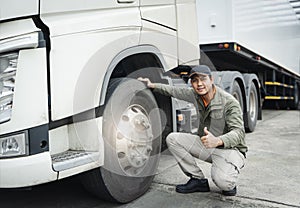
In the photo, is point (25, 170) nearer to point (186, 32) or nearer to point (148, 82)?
point (148, 82)

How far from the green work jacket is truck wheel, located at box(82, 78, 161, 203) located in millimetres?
349

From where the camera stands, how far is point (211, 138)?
132 inches

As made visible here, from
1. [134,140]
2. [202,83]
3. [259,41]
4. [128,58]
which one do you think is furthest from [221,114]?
[259,41]

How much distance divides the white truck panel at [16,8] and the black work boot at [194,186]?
7.14 ft

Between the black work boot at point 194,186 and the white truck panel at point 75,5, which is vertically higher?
the white truck panel at point 75,5

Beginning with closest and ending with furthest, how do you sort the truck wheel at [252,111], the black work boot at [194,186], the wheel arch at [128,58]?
the wheel arch at [128,58]
the black work boot at [194,186]
the truck wheel at [252,111]

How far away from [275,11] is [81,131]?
6676 mm

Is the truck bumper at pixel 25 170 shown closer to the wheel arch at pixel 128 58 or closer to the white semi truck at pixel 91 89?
the white semi truck at pixel 91 89

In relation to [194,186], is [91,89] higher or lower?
higher

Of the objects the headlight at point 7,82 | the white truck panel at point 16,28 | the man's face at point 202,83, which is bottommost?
the man's face at point 202,83

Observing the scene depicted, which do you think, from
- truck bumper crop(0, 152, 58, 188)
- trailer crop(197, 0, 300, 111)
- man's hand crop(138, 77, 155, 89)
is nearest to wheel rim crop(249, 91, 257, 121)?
trailer crop(197, 0, 300, 111)

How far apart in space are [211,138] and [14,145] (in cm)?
161

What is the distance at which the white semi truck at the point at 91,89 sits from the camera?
2.57 meters

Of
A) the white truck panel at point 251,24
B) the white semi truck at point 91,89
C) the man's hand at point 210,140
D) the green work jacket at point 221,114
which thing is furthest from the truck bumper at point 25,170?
the white truck panel at point 251,24
